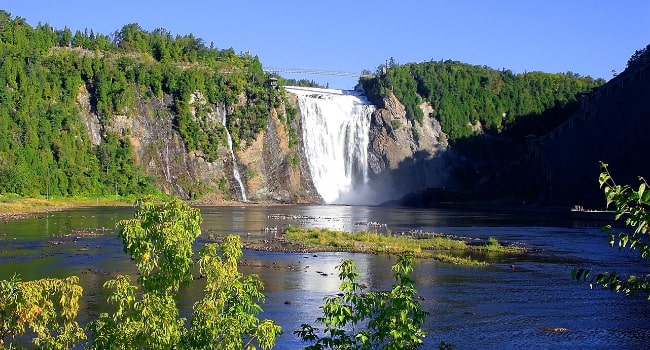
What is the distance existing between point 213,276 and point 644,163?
257 feet

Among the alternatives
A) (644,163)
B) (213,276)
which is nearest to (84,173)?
(644,163)

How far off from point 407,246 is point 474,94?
112 meters

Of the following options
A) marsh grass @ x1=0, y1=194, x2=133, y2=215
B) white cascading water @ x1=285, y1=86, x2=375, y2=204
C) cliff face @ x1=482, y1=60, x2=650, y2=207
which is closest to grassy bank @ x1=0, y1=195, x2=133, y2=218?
marsh grass @ x1=0, y1=194, x2=133, y2=215

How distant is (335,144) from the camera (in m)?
140

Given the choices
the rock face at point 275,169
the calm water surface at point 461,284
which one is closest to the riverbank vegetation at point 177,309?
the calm water surface at point 461,284

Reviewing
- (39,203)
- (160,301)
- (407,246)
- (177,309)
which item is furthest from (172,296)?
(39,203)

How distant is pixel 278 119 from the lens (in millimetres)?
132375

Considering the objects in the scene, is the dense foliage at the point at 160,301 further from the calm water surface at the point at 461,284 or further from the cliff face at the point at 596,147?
the cliff face at the point at 596,147

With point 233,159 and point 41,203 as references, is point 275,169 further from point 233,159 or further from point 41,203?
point 41,203

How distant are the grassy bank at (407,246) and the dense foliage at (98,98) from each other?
180 ft

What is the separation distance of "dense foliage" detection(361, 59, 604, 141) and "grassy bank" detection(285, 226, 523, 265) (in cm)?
9343

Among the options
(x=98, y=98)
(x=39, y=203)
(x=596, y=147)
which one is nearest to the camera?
(x=39, y=203)

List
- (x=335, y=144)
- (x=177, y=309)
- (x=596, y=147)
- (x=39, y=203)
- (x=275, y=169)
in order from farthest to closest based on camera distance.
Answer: (x=335, y=144) → (x=275, y=169) → (x=596, y=147) → (x=39, y=203) → (x=177, y=309)

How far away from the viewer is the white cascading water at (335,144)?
13638cm
